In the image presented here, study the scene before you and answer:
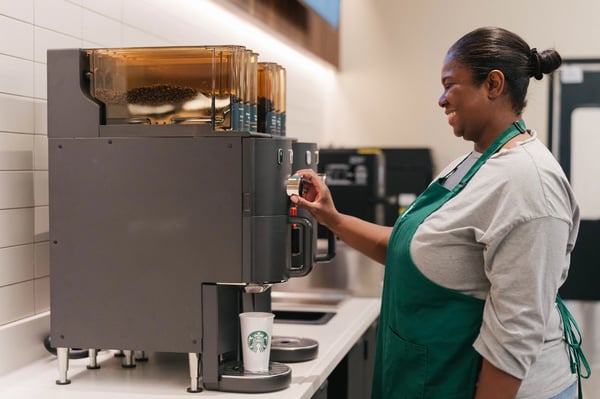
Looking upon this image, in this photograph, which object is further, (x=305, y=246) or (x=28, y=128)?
(x=28, y=128)

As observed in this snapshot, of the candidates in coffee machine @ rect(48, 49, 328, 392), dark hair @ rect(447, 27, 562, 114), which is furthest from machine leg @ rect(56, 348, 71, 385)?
dark hair @ rect(447, 27, 562, 114)

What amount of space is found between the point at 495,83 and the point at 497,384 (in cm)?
62

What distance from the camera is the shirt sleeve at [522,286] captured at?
1512 mm

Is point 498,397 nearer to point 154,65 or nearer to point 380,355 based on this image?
point 380,355

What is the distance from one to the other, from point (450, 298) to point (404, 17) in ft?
13.7

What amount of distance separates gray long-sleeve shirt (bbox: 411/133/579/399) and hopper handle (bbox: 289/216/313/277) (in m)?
0.27

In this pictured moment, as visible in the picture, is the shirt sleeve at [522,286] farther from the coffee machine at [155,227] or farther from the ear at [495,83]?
the coffee machine at [155,227]

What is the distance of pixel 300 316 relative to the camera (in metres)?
2.68

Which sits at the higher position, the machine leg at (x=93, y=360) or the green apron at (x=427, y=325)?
the green apron at (x=427, y=325)

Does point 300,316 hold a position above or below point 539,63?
below

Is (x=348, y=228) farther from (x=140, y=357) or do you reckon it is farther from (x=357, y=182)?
(x=357, y=182)

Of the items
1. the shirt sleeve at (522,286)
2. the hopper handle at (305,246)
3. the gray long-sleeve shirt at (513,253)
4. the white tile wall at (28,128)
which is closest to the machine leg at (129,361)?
the white tile wall at (28,128)

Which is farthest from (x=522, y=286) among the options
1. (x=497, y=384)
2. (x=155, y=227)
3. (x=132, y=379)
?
(x=132, y=379)

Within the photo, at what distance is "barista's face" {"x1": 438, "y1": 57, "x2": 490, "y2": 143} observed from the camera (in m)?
1.67
